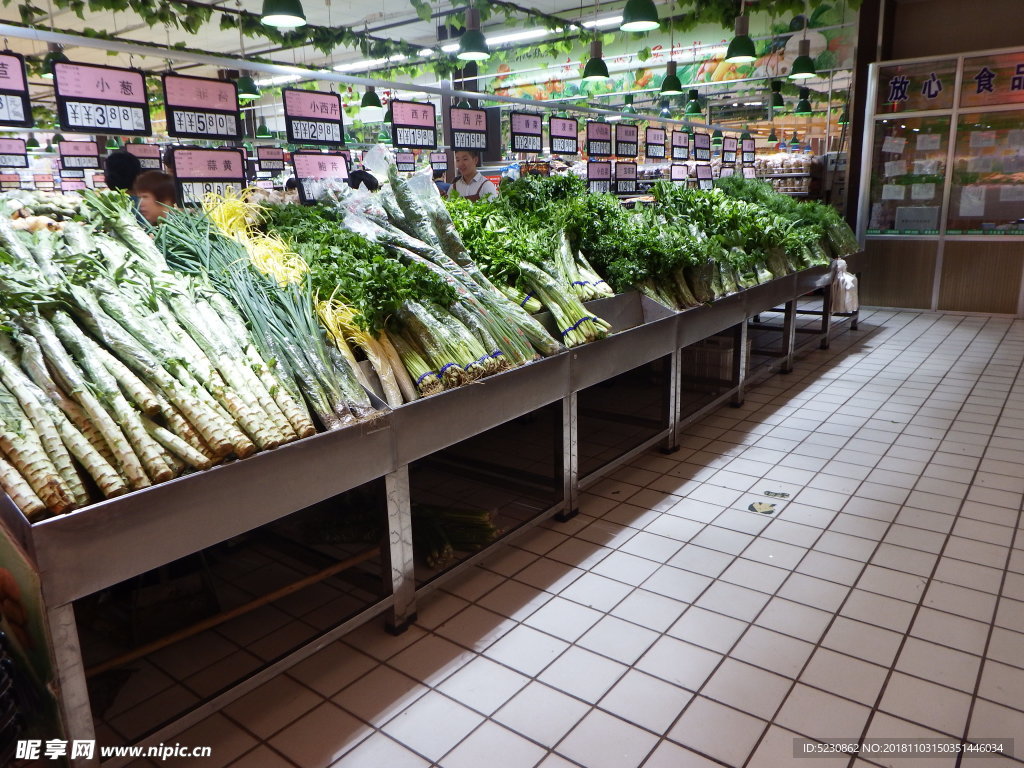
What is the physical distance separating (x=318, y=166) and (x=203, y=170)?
1.51m

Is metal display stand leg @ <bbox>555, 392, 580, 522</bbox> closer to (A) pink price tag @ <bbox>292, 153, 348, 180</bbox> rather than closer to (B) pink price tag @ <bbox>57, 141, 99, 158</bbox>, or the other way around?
(A) pink price tag @ <bbox>292, 153, 348, 180</bbox>

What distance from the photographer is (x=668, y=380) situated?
4.43 m

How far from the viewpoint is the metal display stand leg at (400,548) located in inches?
104

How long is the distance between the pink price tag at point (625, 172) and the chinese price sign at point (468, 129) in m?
2.06

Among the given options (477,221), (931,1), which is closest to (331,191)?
(477,221)

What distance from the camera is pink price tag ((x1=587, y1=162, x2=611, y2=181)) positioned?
8156 millimetres

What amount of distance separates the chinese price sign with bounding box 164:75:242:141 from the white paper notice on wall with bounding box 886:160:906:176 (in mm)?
7804

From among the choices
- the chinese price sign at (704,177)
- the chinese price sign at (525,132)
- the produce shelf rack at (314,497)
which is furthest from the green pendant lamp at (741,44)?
the produce shelf rack at (314,497)

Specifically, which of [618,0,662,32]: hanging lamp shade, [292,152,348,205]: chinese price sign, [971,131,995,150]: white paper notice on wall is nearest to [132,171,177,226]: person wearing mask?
[292,152,348,205]: chinese price sign

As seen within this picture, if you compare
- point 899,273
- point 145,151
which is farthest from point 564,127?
point 145,151

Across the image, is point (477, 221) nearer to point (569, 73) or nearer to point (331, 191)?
point (331, 191)

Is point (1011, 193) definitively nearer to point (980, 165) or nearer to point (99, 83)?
point (980, 165)

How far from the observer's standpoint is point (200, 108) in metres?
5.29

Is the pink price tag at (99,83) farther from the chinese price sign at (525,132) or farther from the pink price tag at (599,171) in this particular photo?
the pink price tag at (599,171)
